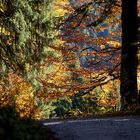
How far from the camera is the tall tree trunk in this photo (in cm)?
1345

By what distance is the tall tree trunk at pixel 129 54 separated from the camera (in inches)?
530

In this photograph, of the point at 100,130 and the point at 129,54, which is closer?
the point at 100,130

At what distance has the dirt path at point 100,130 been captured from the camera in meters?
7.59

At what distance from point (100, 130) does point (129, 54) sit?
5.86 m

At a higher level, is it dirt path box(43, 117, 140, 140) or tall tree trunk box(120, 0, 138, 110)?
tall tree trunk box(120, 0, 138, 110)

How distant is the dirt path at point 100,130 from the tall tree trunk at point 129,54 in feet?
12.3

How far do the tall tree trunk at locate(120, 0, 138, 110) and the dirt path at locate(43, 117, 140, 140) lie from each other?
3.73 meters

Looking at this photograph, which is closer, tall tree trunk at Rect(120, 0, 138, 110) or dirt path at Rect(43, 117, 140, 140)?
dirt path at Rect(43, 117, 140, 140)

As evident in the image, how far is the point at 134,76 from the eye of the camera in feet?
44.5

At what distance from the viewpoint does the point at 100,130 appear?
8297 millimetres

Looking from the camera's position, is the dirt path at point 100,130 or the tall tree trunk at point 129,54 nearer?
the dirt path at point 100,130

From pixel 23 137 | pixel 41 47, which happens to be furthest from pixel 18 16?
pixel 23 137

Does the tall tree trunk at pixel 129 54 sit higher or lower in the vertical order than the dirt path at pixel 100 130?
higher

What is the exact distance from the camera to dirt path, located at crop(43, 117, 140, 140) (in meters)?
7.59
